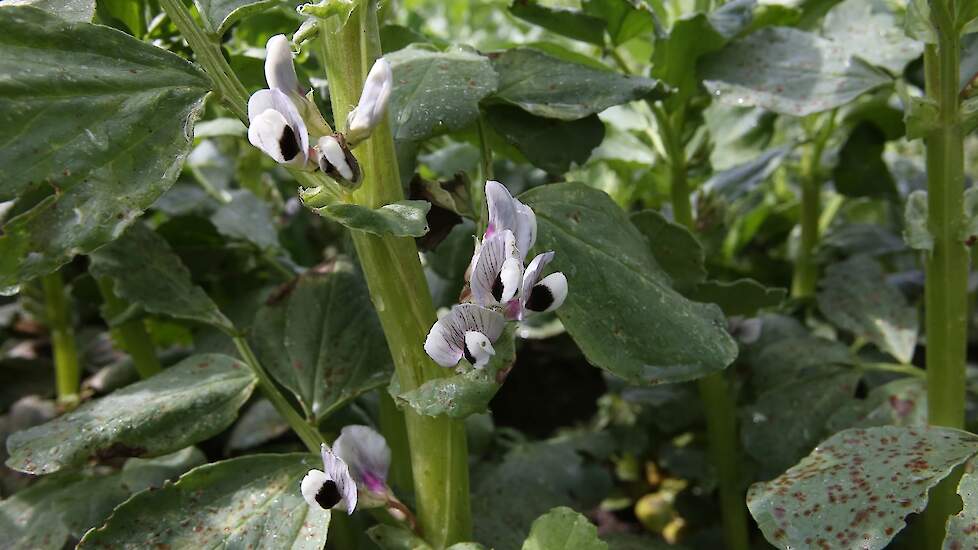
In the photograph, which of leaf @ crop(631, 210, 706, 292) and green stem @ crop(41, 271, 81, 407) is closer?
leaf @ crop(631, 210, 706, 292)

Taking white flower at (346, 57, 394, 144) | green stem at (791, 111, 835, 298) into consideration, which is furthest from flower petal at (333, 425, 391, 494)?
green stem at (791, 111, 835, 298)

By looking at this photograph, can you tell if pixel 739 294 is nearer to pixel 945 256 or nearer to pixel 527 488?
pixel 945 256

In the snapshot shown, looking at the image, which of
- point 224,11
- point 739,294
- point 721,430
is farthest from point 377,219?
point 721,430

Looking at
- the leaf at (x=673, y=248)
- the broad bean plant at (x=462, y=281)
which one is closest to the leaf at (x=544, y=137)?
the broad bean plant at (x=462, y=281)

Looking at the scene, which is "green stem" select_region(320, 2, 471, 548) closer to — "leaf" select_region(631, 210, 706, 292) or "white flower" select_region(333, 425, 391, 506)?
"white flower" select_region(333, 425, 391, 506)

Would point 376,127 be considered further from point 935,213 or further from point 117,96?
point 935,213
